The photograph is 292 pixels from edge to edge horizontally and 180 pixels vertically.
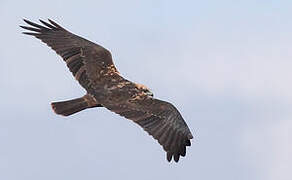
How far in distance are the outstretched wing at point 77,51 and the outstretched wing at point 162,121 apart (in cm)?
133

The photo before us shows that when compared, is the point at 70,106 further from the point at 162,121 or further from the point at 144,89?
the point at 162,121

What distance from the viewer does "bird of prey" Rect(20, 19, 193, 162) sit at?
2047 centimetres

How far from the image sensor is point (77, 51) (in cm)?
2236

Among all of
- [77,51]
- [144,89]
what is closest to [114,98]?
[144,89]

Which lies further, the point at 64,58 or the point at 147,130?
the point at 64,58

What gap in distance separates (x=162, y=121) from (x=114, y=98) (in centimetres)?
109

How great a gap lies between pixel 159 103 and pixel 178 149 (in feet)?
3.56

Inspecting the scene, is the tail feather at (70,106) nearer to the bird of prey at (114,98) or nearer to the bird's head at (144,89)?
the bird of prey at (114,98)

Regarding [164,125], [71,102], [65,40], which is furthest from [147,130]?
[65,40]

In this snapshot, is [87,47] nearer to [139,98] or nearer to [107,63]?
[107,63]

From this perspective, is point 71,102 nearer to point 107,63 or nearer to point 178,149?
point 107,63

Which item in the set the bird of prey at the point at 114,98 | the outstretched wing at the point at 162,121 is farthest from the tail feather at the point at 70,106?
the outstretched wing at the point at 162,121

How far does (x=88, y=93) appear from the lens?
837 inches

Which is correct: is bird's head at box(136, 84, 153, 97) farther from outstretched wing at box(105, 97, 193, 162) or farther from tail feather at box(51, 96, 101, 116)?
tail feather at box(51, 96, 101, 116)
